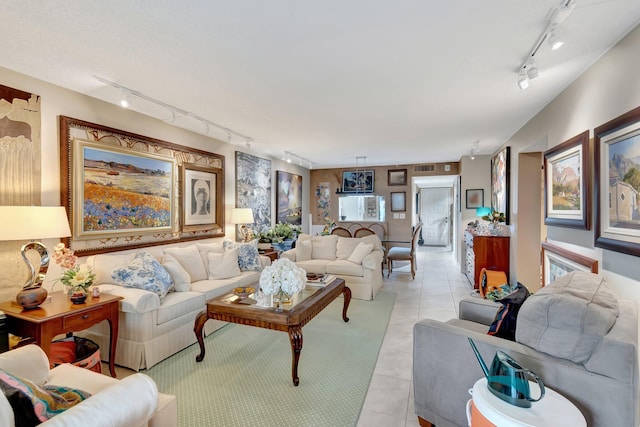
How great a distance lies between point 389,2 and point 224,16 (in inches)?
37.5

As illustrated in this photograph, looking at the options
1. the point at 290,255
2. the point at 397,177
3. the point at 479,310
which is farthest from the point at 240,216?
the point at 397,177

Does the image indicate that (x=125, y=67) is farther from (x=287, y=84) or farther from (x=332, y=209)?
(x=332, y=209)

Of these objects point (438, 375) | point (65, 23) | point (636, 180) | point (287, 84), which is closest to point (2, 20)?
point (65, 23)

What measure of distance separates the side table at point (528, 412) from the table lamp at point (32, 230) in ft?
9.82

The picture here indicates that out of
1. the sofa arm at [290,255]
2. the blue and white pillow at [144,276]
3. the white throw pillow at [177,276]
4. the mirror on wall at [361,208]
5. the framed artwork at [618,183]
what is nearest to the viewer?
the framed artwork at [618,183]

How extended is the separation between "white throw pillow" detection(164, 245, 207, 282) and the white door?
9.23 meters

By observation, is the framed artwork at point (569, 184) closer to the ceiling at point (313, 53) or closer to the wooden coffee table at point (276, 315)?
the ceiling at point (313, 53)

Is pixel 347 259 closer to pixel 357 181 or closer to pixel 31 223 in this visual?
pixel 357 181

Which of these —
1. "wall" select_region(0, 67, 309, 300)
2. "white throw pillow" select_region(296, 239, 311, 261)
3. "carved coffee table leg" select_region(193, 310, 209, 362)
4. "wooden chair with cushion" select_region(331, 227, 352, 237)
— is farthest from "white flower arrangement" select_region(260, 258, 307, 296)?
"wooden chair with cushion" select_region(331, 227, 352, 237)

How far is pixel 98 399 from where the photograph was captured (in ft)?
3.50

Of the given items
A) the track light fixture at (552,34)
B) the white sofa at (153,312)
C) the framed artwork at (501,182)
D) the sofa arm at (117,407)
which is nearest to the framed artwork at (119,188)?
the white sofa at (153,312)

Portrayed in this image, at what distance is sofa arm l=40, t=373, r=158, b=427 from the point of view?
976 mm

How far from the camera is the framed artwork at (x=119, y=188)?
2908 millimetres

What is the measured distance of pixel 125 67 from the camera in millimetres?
2414
